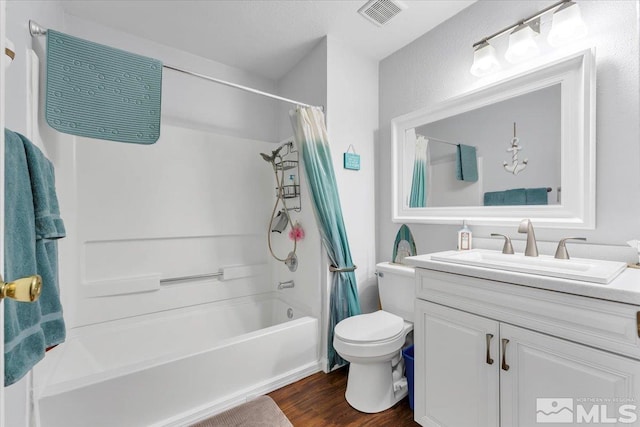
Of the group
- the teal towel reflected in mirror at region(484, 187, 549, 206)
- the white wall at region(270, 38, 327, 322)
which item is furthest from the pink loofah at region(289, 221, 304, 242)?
the teal towel reflected in mirror at region(484, 187, 549, 206)

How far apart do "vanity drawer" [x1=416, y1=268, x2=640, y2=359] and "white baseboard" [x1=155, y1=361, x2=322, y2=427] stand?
110 centimetres

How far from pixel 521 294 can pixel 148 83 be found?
190 centimetres

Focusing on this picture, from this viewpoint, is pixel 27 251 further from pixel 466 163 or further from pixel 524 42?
pixel 524 42

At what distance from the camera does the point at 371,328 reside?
161 cm

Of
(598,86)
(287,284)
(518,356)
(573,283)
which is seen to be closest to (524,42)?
(598,86)

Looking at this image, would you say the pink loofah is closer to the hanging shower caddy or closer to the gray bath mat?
the hanging shower caddy

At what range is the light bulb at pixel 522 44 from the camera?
142cm

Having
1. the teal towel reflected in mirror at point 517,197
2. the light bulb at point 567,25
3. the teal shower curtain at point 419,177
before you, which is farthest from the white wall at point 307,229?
the light bulb at point 567,25

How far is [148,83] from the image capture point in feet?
4.41

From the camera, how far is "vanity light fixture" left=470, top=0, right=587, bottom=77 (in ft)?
4.21

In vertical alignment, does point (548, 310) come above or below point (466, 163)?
below

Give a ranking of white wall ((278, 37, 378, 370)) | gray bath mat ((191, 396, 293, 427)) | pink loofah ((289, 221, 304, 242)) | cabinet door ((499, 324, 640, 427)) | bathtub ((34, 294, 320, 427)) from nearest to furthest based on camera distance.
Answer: cabinet door ((499, 324, 640, 427)) < bathtub ((34, 294, 320, 427)) < gray bath mat ((191, 396, 293, 427)) < white wall ((278, 37, 378, 370)) < pink loofah ((289, 221, 304, 242))

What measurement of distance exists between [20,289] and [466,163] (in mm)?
1989

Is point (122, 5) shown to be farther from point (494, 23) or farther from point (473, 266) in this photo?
point (473, 266)
